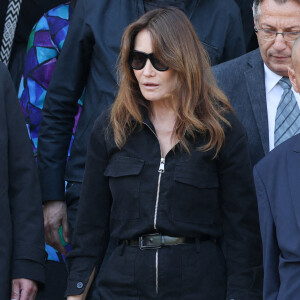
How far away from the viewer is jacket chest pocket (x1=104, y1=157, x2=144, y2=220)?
3561 mm

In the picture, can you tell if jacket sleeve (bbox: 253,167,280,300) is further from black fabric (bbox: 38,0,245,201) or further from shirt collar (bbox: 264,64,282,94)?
black fabric (bbox: 38,0,245,201)

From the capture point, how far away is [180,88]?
3.68 metres

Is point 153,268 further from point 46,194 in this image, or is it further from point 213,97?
point 46,194

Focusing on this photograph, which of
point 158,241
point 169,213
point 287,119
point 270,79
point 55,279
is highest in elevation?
point 270,79

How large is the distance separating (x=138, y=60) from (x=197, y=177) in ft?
1.68

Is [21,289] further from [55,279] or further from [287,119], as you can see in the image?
[55,279]

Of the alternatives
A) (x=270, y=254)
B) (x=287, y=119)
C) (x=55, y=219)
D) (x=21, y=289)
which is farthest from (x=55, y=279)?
(x=270, y=254)

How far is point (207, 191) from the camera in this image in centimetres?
357

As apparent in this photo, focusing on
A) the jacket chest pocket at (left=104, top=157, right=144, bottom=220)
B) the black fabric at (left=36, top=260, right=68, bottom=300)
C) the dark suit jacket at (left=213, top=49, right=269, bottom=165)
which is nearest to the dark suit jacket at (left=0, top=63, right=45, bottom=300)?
the jacket chest pocket at (left=104, top=157, right=144, bottom=220)

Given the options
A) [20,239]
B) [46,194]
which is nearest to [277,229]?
[20,239]

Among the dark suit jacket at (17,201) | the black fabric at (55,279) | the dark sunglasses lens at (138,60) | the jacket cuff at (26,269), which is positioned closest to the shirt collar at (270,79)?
the dark sunglasses lens at (138,60)

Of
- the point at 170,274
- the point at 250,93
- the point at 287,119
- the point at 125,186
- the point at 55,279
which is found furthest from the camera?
the point at 55,279

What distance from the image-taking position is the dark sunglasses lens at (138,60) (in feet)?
11.9

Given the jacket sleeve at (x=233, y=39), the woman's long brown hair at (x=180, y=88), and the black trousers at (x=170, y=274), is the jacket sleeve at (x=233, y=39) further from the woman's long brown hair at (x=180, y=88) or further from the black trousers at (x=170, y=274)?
the black trousers at (x=170, y=274)
